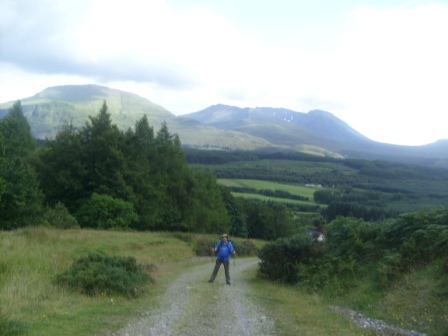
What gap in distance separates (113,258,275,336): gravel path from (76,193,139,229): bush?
24203mm

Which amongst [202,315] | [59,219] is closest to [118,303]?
[202,315]

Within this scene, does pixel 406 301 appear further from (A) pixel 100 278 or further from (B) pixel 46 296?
(B) pixel 46 296

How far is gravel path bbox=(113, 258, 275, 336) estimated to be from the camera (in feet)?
31.6

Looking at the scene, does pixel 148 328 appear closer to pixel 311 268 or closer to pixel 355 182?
pixel 311 268

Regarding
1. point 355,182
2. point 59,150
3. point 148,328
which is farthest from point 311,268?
point 355,182

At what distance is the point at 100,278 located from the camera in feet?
44.2

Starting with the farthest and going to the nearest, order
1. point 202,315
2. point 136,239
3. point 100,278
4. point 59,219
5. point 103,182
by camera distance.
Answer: point 103,182, point 59,219, point 136,239, point 100,278, point 202,315


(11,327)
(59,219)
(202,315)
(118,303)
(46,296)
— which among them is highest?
(11,327)

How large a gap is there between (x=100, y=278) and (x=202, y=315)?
400cm

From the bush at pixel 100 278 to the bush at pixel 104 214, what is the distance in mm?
24083

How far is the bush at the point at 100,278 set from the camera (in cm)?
1328

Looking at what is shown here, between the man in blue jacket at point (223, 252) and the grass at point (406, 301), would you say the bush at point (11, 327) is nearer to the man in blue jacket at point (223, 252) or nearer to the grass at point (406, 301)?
the grass at point (406, 301)

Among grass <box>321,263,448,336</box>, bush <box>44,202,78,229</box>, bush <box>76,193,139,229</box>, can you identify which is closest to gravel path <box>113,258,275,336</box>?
grass <box>321,263,448,336</box>

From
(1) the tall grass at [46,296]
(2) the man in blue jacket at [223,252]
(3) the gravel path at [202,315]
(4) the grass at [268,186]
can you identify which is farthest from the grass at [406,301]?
(4) the grass at [268,186]
